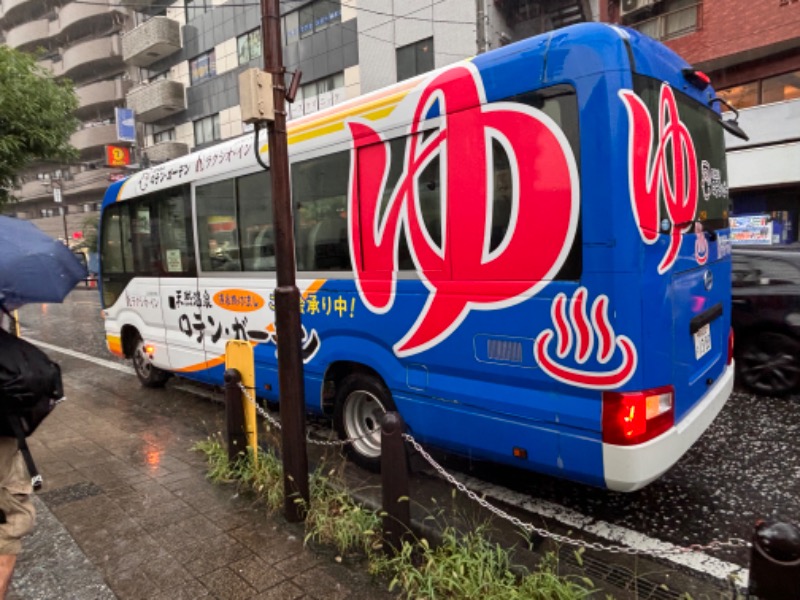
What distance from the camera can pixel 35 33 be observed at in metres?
41.5

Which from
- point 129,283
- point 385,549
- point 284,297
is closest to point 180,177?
point 129,283

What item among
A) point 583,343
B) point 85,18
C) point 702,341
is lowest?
point 702,341

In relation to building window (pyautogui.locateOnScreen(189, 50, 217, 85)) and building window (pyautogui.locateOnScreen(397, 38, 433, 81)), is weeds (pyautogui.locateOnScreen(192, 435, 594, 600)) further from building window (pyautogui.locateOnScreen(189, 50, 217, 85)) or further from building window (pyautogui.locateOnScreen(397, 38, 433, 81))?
building window (pyautogui.locateOnScreen(189, 50, 217, 85))

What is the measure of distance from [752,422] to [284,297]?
4732 mm

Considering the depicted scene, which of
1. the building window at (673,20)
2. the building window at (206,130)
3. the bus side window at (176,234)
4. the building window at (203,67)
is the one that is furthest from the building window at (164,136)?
the bus side window at (176,234)

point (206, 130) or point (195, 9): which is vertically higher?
point (195, 9)

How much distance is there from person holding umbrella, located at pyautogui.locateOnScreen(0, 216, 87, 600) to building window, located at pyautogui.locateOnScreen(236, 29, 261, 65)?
87.5ft

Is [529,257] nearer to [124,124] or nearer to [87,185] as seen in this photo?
[124,124]

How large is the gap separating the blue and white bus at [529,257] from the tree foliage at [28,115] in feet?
19.6

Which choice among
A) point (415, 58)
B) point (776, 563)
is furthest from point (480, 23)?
point (776, 563)

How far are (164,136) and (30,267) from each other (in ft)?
117

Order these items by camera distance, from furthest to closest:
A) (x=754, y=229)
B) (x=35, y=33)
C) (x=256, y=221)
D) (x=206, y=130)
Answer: (x=35, y=33)
(x=206, y=130)
(x=754, y=229)
(x=256, y=221)

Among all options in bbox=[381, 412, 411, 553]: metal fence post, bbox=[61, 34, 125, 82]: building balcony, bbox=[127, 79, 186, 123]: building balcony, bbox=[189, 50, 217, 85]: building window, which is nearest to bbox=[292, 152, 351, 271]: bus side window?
bbox=[381, 412, 411, 553]: metal fence post

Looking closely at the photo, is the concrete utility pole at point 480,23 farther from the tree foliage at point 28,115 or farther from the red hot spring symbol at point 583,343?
the red hot spring symbol at point 583,343
